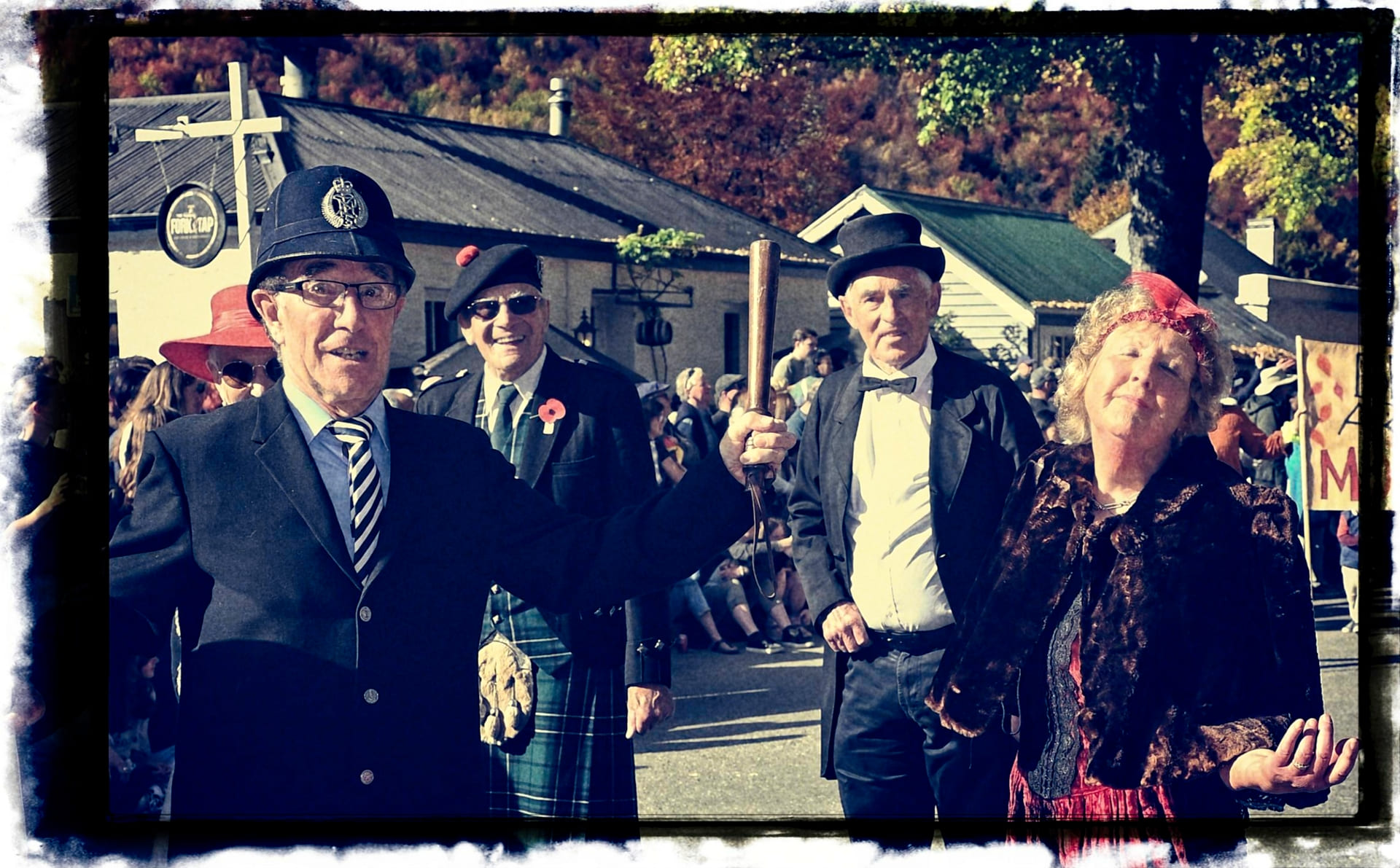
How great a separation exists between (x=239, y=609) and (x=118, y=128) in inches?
66.9

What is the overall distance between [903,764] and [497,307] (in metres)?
1.99

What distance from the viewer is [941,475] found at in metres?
5.19

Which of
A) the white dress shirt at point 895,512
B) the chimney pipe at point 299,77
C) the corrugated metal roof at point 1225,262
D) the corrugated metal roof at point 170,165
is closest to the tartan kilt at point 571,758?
the white dress shirt at point 895,512

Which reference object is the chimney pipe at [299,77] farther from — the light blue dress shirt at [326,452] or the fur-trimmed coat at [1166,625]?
the fur-trimmed coat at [1166,625]

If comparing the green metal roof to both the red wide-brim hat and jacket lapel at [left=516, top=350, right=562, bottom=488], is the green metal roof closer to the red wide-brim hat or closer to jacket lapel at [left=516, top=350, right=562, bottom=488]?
jacket lapel at [left=516, top=350, right=562, bottom=488]

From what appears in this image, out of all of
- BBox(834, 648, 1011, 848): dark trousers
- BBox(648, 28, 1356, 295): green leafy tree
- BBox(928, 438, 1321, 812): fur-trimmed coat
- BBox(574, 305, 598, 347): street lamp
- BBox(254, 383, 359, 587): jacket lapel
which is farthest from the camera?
BBox(648, 28, 1356, 295): green leafy tree

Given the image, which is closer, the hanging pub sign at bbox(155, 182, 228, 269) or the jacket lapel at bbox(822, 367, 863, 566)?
the jacket lapel at bbox(822, 367, 863, 566)

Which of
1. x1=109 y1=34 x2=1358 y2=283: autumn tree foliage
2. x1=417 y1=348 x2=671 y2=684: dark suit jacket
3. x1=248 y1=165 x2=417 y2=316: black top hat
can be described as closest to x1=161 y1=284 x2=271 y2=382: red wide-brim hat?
x1=248 y1=165 x2=417 y2=316: black top hat

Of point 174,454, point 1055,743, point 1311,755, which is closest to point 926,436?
point 1055,743

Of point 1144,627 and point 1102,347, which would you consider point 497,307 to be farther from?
point 1144,627

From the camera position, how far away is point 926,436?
5234 millimetres

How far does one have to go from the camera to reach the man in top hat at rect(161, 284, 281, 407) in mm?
5215

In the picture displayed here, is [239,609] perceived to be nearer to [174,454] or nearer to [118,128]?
[174,454]

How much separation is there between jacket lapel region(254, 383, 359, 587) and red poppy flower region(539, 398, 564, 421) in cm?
76
